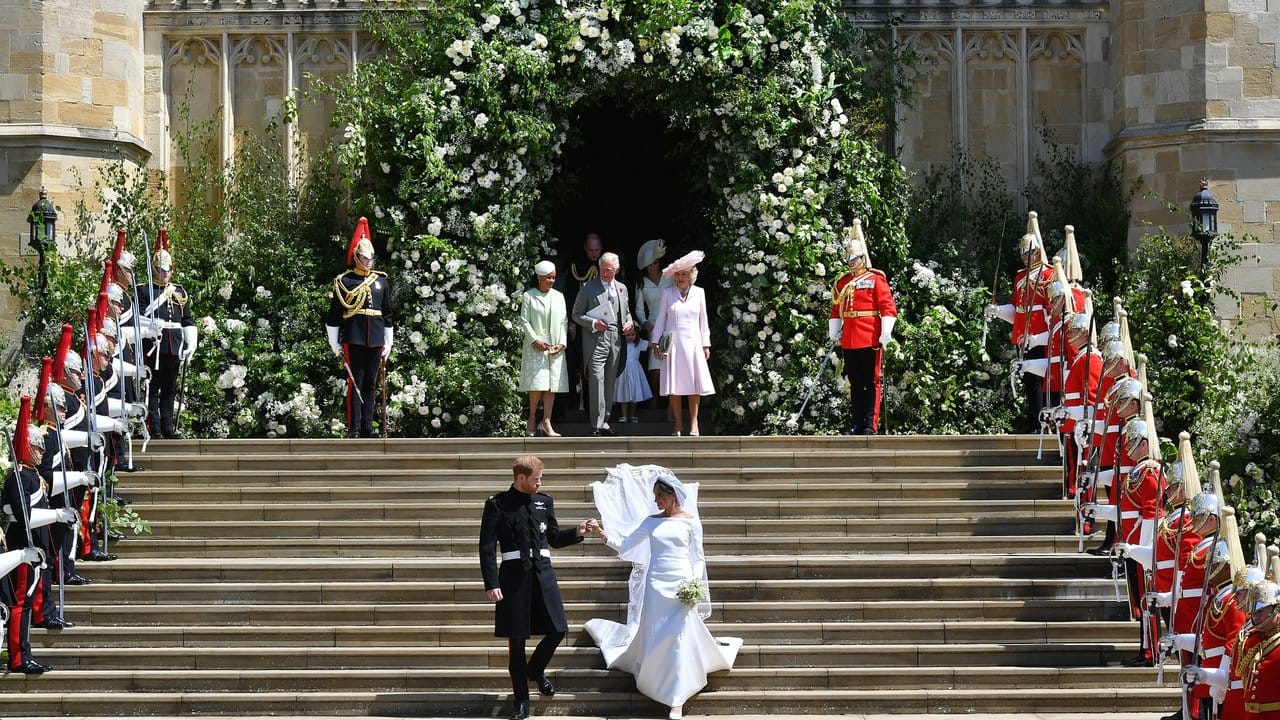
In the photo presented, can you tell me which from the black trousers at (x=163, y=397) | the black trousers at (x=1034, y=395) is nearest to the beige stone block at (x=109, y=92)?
the black trousers at (x=163, y=397)

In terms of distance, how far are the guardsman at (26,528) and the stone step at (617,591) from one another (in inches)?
29.3

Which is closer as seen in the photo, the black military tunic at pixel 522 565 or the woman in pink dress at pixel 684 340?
the black military tunic at pixel 522 565

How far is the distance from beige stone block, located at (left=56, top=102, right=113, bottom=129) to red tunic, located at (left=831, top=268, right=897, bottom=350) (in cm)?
819

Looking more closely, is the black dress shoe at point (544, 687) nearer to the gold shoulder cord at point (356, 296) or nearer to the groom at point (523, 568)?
the groom at point (523, 568)

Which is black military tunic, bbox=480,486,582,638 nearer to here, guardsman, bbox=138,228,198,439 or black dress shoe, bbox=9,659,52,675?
black dress shoe, bbox=9,659,52,675

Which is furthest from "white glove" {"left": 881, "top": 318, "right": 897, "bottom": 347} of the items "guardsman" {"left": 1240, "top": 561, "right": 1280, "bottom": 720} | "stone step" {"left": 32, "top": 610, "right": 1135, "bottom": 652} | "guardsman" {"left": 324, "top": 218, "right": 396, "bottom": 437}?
"guardsman" {"left": 1240, "top": 561, "right": 1280, "bottom": 720}

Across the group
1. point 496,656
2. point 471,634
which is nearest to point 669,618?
point 496,656

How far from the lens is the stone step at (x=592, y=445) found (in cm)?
1409

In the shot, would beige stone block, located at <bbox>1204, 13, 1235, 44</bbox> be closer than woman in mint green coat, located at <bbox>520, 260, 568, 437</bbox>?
No

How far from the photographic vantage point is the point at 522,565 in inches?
408

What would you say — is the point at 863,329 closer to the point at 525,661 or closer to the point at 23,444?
the point at 525,661

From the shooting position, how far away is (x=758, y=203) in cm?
1730

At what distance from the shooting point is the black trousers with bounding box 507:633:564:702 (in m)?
10.4

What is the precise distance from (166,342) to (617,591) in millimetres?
5342
